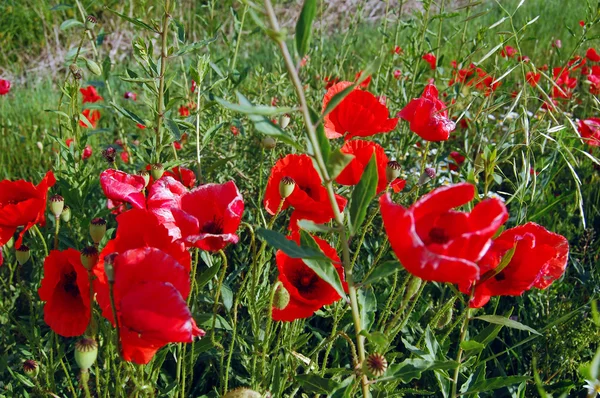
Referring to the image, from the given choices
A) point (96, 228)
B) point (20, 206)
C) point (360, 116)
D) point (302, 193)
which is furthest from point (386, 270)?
point (20, 206)

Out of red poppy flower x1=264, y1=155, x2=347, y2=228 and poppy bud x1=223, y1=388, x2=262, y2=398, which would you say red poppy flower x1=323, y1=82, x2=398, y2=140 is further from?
poppy bud x1=223, y1=388, x2=262, y2=398

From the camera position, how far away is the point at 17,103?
4.07 m

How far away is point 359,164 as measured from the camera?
4.03 feet

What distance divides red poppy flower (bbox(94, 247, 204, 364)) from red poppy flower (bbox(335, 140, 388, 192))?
443 mm

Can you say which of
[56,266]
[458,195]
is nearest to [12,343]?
[56,266]

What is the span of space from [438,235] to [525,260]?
284 mm

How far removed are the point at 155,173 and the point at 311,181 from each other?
1.20ft

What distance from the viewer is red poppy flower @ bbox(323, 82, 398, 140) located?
1486 mm

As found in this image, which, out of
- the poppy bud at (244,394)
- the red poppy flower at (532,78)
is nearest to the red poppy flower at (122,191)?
the poppy bud at (244,394)

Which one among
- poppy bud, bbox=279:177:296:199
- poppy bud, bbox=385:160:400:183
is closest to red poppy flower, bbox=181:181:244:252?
poppy bud, bbox=279:177:296:199

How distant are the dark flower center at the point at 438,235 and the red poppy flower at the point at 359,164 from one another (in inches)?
13.9

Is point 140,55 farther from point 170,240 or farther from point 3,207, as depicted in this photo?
point 170,240

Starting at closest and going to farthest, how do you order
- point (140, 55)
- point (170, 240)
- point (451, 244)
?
1. point (451, 244)
2. point (170, 240)
3. point (140, 55)

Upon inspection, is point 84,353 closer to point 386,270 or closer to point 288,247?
point 288,247
